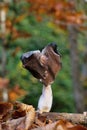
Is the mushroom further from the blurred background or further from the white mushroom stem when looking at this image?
the blurred background

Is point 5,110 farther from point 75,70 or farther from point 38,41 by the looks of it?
point 38,41

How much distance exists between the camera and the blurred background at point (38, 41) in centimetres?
871

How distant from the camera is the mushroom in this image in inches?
67.6

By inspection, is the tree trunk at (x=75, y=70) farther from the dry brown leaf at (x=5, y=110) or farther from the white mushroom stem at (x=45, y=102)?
the dry brown leaf at (x=5, y=110)

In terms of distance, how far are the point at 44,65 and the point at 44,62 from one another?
2 cm

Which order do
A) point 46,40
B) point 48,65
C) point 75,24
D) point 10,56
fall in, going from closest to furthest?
point 48,65
point 75,24
point 10,56
point 46,40

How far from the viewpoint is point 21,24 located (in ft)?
39.3

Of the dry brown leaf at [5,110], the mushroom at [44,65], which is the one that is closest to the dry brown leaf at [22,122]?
the dry brown leaf at [5,110]

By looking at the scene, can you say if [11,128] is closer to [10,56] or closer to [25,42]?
[10,56]

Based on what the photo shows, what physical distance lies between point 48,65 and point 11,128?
39cm

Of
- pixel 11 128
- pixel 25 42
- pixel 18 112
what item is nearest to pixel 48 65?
pixel 18 112

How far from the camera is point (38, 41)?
10.9m

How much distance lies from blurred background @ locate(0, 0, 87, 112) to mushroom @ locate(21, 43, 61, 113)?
18.4ft

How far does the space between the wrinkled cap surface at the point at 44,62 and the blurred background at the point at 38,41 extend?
18.5 feet
